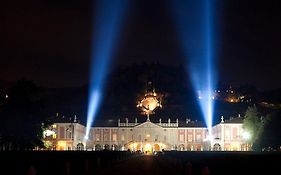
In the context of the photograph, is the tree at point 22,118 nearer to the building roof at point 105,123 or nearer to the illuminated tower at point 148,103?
the building roof at point 105,123

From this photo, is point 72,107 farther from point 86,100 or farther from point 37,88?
point 37,88

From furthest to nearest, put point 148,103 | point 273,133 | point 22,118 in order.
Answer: point 148,103 < point 273,133 < point 22,118

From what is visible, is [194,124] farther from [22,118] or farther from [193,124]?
[22,118]

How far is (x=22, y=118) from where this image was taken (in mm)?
60938

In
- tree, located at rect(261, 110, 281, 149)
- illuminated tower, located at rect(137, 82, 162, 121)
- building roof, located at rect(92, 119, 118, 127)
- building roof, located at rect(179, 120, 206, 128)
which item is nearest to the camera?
tree, located at rect(261, 110, 281, 149)

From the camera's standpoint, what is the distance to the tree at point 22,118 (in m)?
60.0

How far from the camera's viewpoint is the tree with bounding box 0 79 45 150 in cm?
5997

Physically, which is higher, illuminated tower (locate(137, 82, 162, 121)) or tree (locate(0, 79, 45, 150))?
illuminated tower (locate(137, 82, 162, 121))

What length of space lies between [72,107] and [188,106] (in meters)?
35.3

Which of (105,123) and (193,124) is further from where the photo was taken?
(105,123)

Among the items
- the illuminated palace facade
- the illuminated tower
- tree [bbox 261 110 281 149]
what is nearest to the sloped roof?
the illuminated palace facade

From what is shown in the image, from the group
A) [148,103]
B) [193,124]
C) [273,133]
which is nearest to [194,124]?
[193,124]

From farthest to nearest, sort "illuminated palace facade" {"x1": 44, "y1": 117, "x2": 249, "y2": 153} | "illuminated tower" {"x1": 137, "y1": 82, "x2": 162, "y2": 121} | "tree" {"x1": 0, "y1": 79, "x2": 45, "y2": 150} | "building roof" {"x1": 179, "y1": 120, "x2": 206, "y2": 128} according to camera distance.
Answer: "illuminated tower" {"x1": 137, "y1": 82, "x2": 162, "y2": 121} < "building roof" {"x1": 179, "y1": 120, "x2": 206, "y2": 128} < "illuminated palace facade" {"x1": 44, "y1": 117, "x2": 249, "y2": 153} < "tree" {"x1": 0, "y1": 79, "x2": 45, "y2": 150}

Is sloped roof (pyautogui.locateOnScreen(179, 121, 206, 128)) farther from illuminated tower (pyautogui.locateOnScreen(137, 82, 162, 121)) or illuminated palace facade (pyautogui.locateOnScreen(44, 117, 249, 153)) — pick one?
illuminated tower (pyautogui.locateOnScreen(137, 82, 162, 121))
